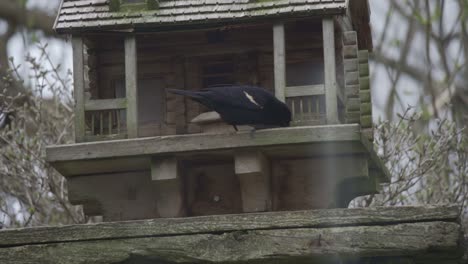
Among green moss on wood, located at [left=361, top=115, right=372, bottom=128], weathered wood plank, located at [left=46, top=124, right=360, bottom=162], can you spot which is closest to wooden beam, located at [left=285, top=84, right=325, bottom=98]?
weathered wood plank, located at [left=46, top=124, right=360, bottom=162]

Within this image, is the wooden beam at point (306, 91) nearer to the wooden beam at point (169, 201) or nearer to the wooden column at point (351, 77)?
the wooden column at point (351, 77)

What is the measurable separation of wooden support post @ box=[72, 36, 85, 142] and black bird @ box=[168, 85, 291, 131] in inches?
22.8

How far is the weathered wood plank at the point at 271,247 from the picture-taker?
4688mm

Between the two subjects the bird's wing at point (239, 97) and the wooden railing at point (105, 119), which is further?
the wooden railing at point (105, 119)

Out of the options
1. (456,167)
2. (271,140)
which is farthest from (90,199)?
(456,167)

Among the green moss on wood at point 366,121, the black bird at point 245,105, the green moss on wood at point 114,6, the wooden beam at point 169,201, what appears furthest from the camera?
the green moss on wood at point 366,121

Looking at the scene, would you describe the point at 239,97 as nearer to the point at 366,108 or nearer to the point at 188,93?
the point at 188,93

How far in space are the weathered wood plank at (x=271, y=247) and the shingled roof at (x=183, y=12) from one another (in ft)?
5.56

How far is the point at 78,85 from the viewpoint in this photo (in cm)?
632

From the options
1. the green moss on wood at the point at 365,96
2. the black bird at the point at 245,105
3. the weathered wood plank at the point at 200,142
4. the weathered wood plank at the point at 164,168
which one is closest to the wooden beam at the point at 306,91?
the black bird at the point at 245,105

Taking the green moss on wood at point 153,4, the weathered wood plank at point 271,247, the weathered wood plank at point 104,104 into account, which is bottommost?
the weathered wood plank at point 271,247

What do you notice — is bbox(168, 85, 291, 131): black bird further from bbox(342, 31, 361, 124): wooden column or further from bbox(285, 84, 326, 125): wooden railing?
bbox(342, 31, 361, 124): wooden column

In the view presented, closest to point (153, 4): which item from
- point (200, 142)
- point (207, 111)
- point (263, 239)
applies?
point (207, 111)

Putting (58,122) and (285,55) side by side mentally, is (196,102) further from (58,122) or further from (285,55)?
(58,122)
